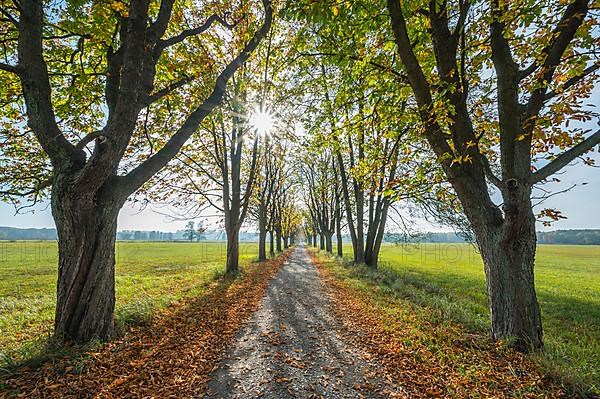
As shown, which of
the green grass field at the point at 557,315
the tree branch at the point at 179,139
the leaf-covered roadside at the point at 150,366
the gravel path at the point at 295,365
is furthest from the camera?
the tree branch at the point at 179,139

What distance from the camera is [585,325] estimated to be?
836cm

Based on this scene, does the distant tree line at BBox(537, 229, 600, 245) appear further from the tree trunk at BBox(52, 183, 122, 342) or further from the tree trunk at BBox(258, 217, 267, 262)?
the tree trunk at BBox(52, 183, 122, 342)

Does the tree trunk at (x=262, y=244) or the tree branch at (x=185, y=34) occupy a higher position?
the tree branch at (x=185, y=34)

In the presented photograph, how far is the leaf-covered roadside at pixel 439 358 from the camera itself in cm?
354

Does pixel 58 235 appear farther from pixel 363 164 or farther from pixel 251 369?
pixel 363 164

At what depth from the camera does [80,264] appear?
4.72m

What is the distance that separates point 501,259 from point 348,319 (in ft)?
11.8

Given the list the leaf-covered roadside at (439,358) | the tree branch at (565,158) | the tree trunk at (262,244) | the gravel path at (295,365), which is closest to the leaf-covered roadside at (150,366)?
the gravel path at (295,365)

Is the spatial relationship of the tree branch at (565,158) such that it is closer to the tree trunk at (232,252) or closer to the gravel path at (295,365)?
the gravel path at (295,365)

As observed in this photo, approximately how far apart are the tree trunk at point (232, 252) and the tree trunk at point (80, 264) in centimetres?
846

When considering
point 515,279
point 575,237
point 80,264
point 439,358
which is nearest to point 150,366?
point 80,264

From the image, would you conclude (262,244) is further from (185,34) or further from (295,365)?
(295,365)

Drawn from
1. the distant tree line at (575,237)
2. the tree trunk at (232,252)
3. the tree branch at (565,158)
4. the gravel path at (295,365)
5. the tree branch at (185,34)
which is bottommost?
the distant tree line at (575,237)

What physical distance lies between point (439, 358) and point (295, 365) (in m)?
2.37
